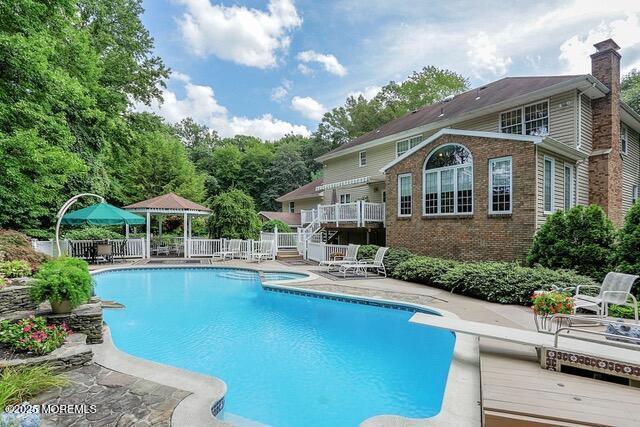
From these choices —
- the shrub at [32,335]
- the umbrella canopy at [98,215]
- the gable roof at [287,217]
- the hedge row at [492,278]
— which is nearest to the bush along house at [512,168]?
the hedge row at [492,278]

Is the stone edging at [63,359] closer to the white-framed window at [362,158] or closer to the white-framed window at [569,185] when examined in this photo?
the white-framed window at [569,185]

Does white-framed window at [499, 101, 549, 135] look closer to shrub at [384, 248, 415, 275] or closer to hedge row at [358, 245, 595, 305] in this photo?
hedge row at [358, 245, 595, 305]

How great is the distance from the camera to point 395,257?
13.3 meters

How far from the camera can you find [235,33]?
1977cm

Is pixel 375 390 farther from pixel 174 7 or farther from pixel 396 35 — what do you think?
pixel 174 7

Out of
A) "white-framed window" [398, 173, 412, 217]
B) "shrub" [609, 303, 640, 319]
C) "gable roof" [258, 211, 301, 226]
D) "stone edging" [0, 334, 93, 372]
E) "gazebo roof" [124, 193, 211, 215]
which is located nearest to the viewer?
"stone edging" [0, 334, 93, 372]

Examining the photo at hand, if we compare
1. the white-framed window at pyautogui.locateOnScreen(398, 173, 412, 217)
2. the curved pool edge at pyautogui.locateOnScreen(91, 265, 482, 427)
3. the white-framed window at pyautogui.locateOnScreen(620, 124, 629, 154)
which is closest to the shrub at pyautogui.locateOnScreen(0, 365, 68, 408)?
the curved pool edge at pyautogui.locateOnScreen(91, 265, 482, 427)

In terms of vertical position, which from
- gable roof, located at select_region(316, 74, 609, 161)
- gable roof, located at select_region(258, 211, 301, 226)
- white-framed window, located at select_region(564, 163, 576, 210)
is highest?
gable roof, located at select_region(316, 74, 609, 161)

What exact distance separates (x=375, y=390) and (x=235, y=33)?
21.0m

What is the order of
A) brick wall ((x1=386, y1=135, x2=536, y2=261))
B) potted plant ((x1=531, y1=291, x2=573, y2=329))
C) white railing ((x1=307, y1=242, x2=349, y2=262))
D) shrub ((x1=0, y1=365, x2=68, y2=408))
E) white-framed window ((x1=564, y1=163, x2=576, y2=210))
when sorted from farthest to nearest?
white railing ((x1=307, y1=242, x2=349, y2=262)), white-framed window ((x1=564, y1=163, x2=576, y2=210)), brick wall ((x1=386, y1=135, x2=536, y2=261)), potted plant ((x1=531, y1=291, x2=573, y2=329)), shrub ((x1=0, y1=365, x2=68, y2=408))

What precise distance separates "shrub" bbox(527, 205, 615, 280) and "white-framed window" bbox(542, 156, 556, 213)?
1.24 meters

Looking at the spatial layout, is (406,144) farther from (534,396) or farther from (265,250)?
(534,396)

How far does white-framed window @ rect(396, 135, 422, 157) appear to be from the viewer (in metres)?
17.4

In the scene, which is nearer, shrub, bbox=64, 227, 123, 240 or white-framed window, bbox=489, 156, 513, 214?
white-framed window, bbox=489, 156, 513, 214
